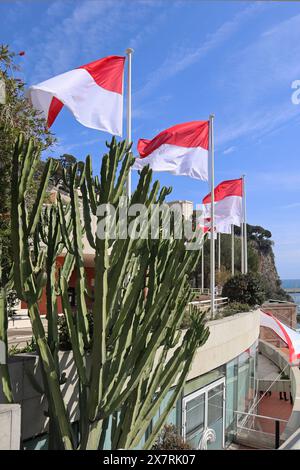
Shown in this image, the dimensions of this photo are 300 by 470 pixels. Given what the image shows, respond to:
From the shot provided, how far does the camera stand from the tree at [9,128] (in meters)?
6.36

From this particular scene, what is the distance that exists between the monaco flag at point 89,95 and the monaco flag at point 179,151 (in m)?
2.22

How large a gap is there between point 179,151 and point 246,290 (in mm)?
7360

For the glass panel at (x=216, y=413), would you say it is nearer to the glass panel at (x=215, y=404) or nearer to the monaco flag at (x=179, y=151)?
the glass panel at (x=215, y=404)

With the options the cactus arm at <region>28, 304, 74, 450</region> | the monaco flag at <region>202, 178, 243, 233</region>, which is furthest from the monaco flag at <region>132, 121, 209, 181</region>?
the cactus arm at <region>28, 304, 74, 450</region>

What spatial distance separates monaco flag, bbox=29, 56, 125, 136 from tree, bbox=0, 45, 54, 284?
0.23 metres

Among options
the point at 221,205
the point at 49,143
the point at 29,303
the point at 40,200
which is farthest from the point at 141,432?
the point at 221,205

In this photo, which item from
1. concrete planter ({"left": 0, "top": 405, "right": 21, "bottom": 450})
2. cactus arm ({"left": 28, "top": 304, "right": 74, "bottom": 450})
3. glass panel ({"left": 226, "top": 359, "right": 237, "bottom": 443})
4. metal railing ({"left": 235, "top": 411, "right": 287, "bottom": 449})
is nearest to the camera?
concrete planter ({"left": 0, "top": 405, "right": 21, "bottom": 450})

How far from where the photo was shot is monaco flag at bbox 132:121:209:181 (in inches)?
414

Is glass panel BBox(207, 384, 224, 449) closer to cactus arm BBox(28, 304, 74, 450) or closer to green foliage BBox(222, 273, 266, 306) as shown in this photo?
green foliage BBox(222, 273, 266, 306)

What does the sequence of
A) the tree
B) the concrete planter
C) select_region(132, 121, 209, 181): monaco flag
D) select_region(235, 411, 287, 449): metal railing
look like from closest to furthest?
1. the concrete planter
2. the tree
3. select_region(132, 121, 209, 181): monaco flag
4. select_region(235, 411, 287, 449): metal railing

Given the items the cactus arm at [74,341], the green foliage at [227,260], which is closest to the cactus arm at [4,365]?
the cactus arm at [74,341]

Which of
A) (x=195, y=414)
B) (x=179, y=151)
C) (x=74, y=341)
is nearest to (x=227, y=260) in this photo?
(x=179, y=151)

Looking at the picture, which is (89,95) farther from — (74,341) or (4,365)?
(4,365)

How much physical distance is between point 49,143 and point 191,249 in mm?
3360
